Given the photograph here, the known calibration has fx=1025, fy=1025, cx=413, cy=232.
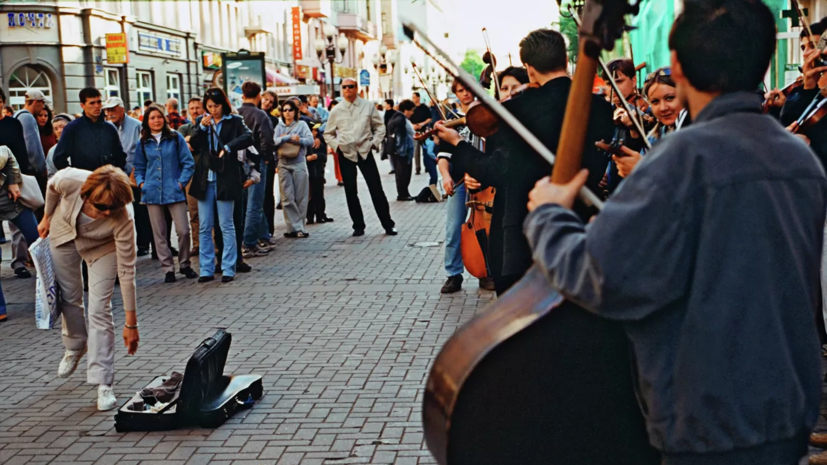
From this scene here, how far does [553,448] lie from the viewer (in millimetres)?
2363

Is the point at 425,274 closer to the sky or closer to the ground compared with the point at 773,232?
closer to the ground

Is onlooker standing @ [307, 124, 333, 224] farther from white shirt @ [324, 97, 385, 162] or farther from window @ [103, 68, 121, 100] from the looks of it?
window @ [103, 68, 121, 100]

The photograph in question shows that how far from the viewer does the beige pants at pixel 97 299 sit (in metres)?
6.03

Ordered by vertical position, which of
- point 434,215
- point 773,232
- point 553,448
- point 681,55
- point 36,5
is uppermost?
point 36,5

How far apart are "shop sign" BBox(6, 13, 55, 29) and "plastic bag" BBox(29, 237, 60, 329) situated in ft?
81.8

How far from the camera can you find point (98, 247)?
6102 millimetres

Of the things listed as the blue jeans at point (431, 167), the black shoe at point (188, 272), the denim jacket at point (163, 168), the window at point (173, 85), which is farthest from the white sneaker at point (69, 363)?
the window at point (173, 85)

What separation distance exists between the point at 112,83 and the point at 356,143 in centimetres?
2158

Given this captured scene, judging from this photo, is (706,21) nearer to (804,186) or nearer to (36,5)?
(804,186)

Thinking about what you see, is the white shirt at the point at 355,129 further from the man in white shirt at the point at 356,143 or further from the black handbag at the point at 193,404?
the black handbag at the point at 193,404

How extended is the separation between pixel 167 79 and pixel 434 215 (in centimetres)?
2337

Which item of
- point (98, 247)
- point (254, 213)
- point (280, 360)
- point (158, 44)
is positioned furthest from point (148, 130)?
point (158, 44)

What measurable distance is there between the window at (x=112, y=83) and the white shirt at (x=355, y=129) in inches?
797

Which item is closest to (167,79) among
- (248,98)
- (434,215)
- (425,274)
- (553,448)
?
(434,215)
